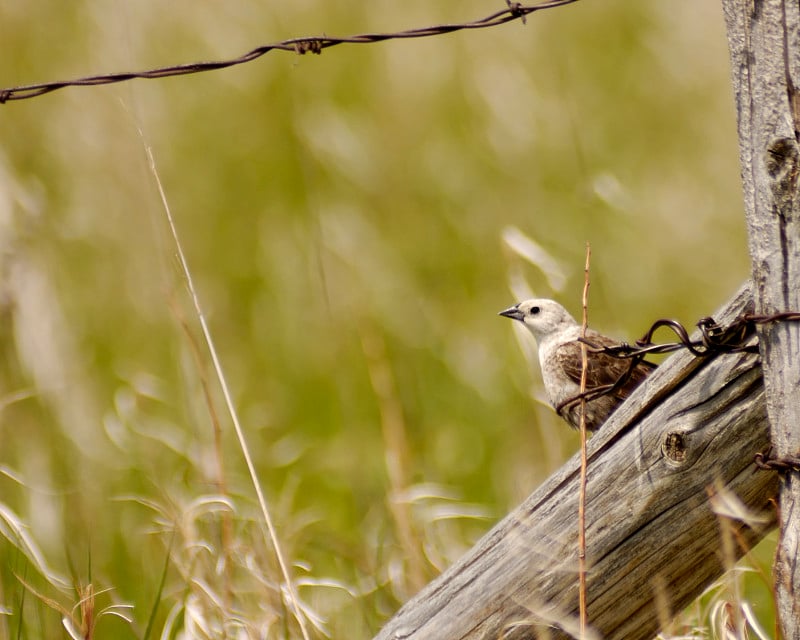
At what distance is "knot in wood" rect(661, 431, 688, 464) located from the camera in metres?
2.42

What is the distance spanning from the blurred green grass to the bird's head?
427 millimetres

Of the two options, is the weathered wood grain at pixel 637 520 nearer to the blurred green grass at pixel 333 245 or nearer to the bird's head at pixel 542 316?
the blurred green grass at pixel 333 245

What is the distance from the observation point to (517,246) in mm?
4035

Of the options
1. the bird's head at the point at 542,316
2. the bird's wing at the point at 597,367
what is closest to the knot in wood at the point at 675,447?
the bird's wing at the point at 597,367

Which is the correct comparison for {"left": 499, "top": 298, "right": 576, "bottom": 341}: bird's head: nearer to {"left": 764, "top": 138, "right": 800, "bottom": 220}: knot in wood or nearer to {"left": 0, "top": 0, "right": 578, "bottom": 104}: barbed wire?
{"left": 0, "top": 0, "right": 578, "bottom": 104}: barbed wire

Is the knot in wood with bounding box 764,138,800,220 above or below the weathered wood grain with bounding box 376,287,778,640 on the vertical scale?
above

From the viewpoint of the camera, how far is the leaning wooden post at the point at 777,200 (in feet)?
7.18

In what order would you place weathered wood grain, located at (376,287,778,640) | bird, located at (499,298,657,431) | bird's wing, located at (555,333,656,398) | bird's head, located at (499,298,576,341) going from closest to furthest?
weathered wood grain, located at (376,287,778,640) → bird, located at (499,298,657,431) → bird's wing, located at (555,333,656,398) → bird's head, located at (499,298,576,341)

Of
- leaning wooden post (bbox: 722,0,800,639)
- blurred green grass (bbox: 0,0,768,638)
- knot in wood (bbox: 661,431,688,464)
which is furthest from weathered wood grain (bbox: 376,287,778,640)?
blurred green grass (bbox: 0,0,768,638)

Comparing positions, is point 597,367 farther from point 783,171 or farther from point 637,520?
point 783,171

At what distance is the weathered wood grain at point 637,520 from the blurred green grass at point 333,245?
1772mm

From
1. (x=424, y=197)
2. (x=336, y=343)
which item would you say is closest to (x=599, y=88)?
(x=424, y=197)

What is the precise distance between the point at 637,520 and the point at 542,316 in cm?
212

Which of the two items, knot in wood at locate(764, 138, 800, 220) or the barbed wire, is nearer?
knot in wood at locate(764, 138, 800, 220)
